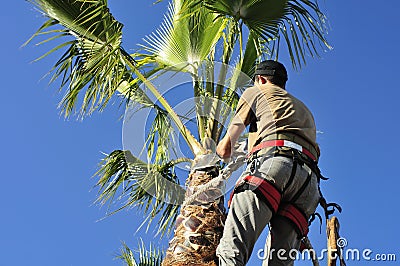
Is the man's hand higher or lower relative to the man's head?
lower

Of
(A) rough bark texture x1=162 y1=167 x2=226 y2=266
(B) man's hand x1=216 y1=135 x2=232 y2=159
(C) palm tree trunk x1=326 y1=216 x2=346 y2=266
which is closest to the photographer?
(C) palm tree trunk x1=326 y1=216 x2=346 y2=266

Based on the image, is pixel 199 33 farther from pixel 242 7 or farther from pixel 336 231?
pixel 336 231

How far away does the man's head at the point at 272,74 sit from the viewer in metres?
4.25

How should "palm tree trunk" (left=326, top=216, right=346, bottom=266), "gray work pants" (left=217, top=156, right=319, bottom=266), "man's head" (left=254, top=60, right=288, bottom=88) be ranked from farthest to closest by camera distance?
"man's head" (left=254, top=60, right=288, bottom=88) → "palm tree trunk" (left=326, top=216, right=346, bottom=266) → "gray work pants" (left=217, top=156, right=319, bottom=266)

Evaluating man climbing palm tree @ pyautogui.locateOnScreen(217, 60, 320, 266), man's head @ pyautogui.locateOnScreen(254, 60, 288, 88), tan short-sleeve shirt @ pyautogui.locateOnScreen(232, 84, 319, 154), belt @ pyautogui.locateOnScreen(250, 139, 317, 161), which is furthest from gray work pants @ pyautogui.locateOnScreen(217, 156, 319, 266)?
man's head @ pyautogui.locateOnScreen(254, 60, 288, 88)

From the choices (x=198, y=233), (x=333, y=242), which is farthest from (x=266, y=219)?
(x=198, y=233)

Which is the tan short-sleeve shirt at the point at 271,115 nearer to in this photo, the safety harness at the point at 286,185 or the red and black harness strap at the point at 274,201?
the safety harness at the point at 286,185

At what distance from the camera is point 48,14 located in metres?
6.82

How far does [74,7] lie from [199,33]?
141 centimetres

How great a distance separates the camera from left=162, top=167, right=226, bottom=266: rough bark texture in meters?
5.32

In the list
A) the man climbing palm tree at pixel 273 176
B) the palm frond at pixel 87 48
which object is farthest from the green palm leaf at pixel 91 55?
the man climbing palm tree at pixel 273 176

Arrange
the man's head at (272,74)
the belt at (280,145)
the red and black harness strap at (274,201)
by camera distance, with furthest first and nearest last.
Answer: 1. the man's head at (272,74)
2. the belt at (280,145)
3. the red and black harness strap at (274,201)

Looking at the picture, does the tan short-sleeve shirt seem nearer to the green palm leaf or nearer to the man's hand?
the man's hand

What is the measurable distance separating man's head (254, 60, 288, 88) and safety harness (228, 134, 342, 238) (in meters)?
0.54
